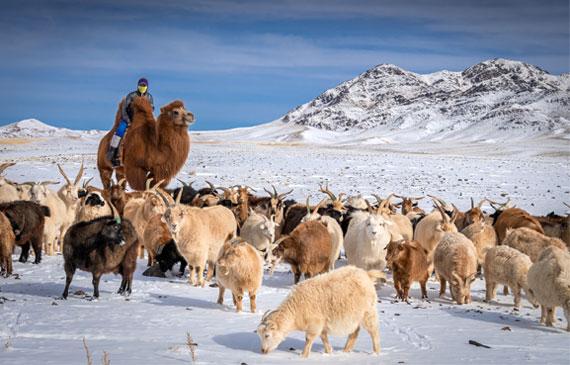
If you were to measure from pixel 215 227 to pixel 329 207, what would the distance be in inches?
201

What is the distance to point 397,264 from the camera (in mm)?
9430

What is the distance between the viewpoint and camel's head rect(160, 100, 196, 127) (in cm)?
1157

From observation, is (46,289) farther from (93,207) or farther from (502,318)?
(502,318)

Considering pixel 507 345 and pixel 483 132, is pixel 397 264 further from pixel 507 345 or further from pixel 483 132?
pixel 483 132

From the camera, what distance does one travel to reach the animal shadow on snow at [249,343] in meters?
6.44

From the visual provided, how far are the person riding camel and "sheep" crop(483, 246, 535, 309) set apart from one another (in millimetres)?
6708

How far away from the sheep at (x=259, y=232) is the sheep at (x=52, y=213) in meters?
3.35

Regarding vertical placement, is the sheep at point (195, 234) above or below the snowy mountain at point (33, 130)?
below

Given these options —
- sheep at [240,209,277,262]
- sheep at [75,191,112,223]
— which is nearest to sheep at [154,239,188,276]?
sheep at [240,209,277,262]

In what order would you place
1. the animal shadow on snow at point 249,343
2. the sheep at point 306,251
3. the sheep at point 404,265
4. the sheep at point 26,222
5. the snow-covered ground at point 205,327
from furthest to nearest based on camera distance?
the sheep at point 26,222
the sheep at point 306,251
the sheep at point 404,265
the animal shadow on snow at point 249,343
the snow-covered ground at point 205,327

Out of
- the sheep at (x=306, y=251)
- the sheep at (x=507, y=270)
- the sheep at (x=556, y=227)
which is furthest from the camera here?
the sheep at (x=556, y=227)

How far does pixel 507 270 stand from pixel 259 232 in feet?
13.9

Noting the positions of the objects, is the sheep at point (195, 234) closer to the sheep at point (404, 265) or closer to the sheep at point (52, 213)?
the sheep at point (404, 265)

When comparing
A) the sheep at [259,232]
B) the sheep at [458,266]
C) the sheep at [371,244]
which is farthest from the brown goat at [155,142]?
the sheep at [458,266]
